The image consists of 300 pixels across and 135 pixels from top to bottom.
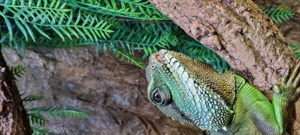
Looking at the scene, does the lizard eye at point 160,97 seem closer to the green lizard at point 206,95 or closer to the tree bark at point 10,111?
the green lizard at point 206,95

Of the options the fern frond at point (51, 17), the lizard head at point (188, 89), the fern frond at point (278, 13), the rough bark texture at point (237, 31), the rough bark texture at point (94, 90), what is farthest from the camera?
the rough bark texture at point (94, 90)

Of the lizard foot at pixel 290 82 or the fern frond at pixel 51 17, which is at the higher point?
the fern frond at pixel 51 17

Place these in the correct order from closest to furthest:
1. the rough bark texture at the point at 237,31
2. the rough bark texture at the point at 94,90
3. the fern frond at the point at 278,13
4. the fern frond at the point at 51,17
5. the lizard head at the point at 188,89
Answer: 1. the rough bark texture at the point at 237,31
2. the lizard head at the point at 188,89
3. the fern frond at the point at 51,17
4. the fern frond at the point at 278,13
5. the rough bark texture at the point at 94,90

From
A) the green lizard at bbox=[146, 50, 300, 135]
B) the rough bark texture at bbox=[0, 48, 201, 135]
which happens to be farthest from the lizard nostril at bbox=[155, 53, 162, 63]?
the rough bark texture at bbox=[0, 48, 201, 135]

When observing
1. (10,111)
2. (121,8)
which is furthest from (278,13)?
(10,111)

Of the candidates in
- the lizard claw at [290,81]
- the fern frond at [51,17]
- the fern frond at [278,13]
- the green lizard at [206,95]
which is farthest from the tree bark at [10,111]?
the fern frond at [278,13]

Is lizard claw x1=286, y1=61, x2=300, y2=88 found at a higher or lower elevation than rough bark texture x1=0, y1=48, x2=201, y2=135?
higher

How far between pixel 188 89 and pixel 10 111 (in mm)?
360

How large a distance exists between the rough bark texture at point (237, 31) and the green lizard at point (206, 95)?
0.07 m

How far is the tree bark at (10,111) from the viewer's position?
0.82 meters

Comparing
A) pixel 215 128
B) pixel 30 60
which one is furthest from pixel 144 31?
→ pixel 30 60

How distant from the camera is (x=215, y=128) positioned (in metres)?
0.91

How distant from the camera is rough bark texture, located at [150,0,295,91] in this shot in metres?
0.76

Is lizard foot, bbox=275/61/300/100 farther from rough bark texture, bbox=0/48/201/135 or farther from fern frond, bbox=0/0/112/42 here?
rough bark texture, bbox=0/48/201/135
